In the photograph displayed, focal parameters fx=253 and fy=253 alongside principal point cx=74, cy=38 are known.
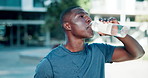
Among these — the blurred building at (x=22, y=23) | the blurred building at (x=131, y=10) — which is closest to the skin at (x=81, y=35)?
the blurred building at (x=131, y=10)

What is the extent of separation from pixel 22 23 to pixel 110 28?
67.2 feet

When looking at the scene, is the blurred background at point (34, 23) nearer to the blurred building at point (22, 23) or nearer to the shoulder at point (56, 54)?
the blurred building at point (22, 23)

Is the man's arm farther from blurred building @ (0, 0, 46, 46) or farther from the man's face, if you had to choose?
blurred building @ (0, 0, 46, 46)

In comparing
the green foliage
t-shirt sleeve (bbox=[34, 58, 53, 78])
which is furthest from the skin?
the green foliage

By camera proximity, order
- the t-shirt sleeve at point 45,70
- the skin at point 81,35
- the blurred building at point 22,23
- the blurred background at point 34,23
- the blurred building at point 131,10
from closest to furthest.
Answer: the t-shirt sleeve at point 45,70 → the skin at point 81,35 → the blurred building at point 131,10 → the blurred background at point 34,23 → the blurred building at point 22,23

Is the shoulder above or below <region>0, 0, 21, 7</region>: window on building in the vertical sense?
below

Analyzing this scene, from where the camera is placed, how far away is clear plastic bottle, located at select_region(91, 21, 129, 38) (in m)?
1.81

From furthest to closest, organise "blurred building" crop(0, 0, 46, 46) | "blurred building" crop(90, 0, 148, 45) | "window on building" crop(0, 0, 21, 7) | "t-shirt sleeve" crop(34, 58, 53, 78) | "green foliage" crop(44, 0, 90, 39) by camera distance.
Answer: "blurred building" crop(0, 0, 46, 46), "window on building" crop(0, 0, 21, 7), "green foliage" crop(44, 0, 90, 39), "blurred building" crop(90, 0, 148, 45), "t-shirt sleeve" crop(34, 58, 53, 78)

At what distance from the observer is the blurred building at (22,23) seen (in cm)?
2080

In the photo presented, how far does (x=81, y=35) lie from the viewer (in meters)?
1.88

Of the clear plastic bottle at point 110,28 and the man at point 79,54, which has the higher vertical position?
the clear plastic bottle at point 110,28

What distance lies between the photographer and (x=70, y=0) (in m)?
13.9

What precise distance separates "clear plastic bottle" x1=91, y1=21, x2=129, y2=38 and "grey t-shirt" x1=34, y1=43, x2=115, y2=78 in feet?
0.65

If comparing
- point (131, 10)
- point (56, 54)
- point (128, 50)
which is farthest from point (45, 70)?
point (131, 10)
